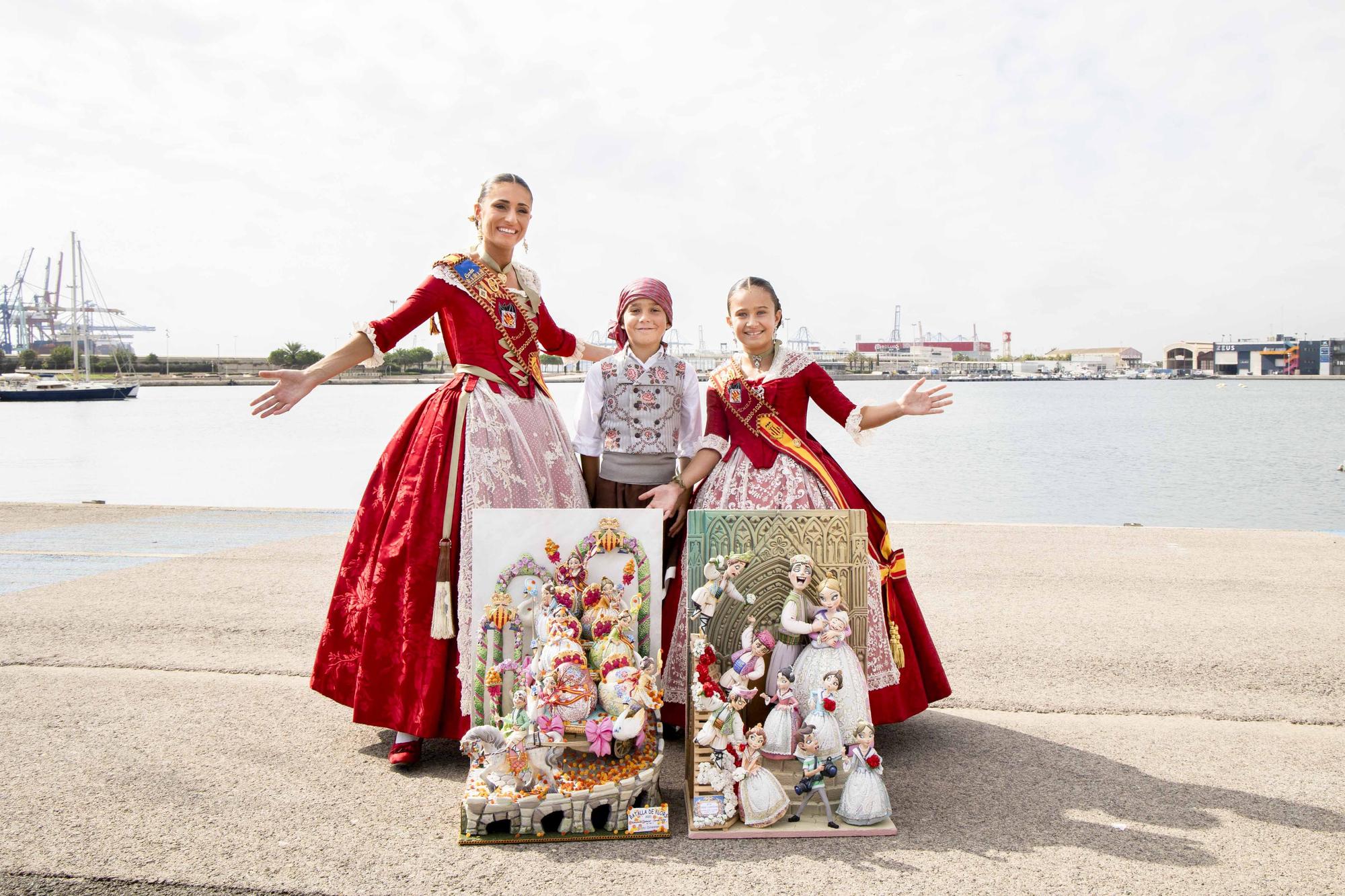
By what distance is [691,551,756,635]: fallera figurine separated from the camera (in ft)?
9.03

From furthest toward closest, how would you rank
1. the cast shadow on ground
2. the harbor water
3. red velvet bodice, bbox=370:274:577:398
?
1. the harbor water
2. red velvet bodice, bbox=370:274:577:398
3. the cast shadow on ground

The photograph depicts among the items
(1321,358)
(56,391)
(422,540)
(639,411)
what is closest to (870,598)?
(639,411)

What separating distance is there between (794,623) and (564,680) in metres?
0.73

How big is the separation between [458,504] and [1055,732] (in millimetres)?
2430

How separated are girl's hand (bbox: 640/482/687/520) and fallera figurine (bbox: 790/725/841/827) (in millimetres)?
902

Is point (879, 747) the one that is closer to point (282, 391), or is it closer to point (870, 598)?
point (870, 598)

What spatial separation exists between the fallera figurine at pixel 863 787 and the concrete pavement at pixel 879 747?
0.07m

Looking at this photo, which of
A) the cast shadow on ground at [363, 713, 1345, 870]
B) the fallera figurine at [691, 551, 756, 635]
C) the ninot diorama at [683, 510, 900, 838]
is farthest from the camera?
the fallera figurine at [691, 551, 756, 635]

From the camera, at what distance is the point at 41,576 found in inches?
253

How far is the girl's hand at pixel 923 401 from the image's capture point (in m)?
3.39

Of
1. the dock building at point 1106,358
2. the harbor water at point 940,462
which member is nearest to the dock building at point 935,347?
the dock building at point 1106,358

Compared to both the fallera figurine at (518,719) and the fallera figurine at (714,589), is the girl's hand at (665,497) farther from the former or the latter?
the fallera figurine at (518,719)

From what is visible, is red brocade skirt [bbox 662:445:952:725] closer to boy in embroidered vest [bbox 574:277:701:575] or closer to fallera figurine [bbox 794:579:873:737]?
boy in embroidered vest [bbox 574:277:701:575]

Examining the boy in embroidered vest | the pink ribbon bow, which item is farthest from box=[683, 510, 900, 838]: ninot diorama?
the boy in embroidered vest
